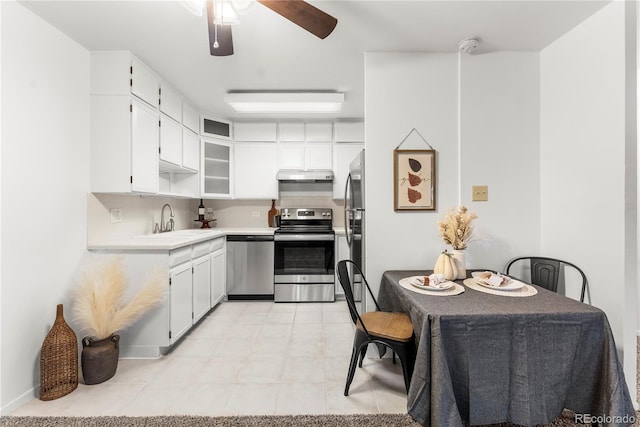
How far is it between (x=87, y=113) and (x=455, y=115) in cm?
296

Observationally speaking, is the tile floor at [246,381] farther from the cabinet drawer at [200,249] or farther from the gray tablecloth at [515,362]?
the cabinet drawer at [200,249]

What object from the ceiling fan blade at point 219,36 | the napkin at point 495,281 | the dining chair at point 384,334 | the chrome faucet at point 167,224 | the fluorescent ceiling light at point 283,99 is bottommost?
the dining chair at point 384,334

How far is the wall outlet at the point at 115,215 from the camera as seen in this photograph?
2594 mm

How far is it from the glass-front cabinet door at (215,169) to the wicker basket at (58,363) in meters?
2.19

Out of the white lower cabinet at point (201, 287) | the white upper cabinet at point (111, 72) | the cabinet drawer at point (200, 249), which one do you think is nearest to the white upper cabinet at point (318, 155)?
the cabinet drawer at point (200, 249)

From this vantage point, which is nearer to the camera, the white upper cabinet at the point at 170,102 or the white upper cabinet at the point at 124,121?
the white upper cabinet at the point at 124,121

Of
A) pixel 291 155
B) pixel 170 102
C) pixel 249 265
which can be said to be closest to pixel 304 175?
pixel 291 155

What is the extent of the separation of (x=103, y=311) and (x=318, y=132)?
10.1 ft

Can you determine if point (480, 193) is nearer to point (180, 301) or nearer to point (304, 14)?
point (304, 14)

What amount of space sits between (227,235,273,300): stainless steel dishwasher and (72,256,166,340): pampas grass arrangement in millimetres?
1502

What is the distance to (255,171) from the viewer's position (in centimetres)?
405

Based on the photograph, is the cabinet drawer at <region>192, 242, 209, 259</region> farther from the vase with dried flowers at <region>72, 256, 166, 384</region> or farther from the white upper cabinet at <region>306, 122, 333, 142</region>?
the white upper cabinet at <region>306, 122, 333, 142</region>

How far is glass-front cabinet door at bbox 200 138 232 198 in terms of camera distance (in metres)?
3.80

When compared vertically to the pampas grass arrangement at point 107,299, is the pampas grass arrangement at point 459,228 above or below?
above
